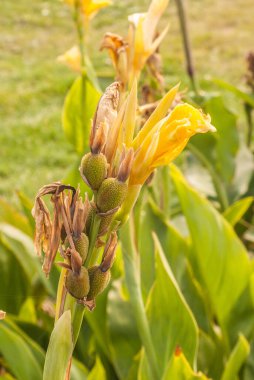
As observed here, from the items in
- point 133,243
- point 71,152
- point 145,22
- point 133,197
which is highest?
point 145,22

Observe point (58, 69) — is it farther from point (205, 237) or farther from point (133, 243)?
point (133, 243)

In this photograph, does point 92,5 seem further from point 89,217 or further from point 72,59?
point 89,217

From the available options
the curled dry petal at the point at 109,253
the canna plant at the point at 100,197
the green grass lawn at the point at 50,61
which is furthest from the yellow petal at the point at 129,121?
the green grass lawn at the point at 50,61

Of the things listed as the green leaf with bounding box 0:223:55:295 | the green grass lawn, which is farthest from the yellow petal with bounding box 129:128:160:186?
the green grass lawn

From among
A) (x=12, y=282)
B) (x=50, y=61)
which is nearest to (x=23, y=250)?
(x=12, y=282)

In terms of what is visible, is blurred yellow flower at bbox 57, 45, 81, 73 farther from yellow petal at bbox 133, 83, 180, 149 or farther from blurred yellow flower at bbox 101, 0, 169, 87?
yellow petal at bbox 133, 83, 180, 149

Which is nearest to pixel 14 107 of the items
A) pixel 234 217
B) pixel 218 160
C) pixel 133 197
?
pixel 218 160
